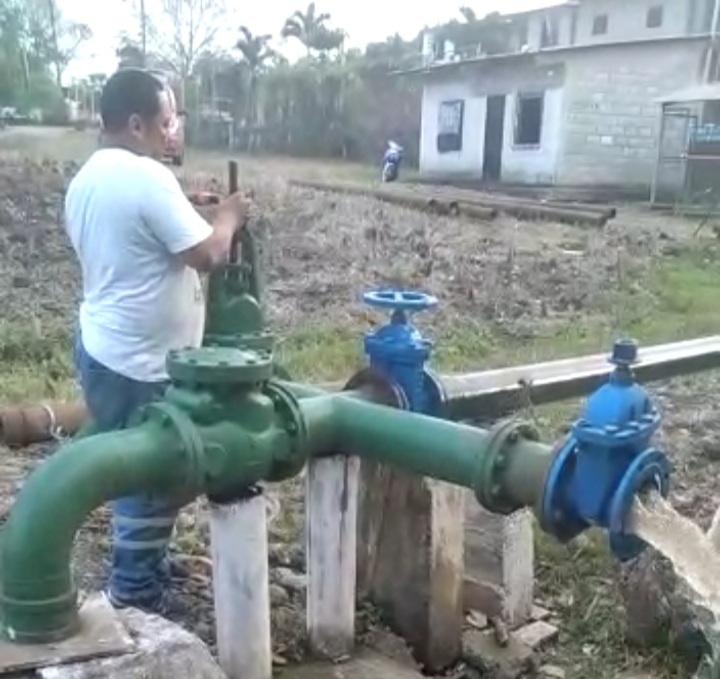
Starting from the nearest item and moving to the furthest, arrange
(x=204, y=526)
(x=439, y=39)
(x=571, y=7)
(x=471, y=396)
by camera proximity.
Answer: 1. (x=471, y=396)
2. (x=204, y=526)
3. (x=571, y=7)
4. (x=439, y=39)

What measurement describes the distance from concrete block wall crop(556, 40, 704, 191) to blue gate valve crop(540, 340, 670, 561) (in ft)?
64.9

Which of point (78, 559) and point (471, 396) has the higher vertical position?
point (471, 396)

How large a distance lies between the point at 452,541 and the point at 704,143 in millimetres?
17934

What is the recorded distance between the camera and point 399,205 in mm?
15391

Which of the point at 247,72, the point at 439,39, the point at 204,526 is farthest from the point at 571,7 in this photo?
the point at 204,526

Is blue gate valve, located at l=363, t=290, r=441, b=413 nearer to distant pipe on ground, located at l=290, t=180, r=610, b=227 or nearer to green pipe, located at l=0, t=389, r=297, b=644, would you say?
green pipe, located at l=0, t=389, r=297, b=644

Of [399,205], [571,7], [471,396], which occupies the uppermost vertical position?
[571,7]

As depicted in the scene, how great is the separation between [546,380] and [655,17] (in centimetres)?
2606

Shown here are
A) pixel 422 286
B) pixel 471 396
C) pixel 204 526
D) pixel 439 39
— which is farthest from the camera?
pixel 439 39

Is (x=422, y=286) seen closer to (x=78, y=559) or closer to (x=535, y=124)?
(x=78, y=559)

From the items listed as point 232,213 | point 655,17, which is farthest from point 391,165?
point 232,213

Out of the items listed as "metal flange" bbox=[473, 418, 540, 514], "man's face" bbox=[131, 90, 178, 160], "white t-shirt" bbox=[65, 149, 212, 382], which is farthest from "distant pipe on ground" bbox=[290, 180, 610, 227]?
"metal flange" bbox=[473, 418, 540, 514]

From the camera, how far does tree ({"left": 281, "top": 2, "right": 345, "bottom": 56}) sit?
35.7 meters

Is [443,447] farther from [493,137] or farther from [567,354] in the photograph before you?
[493,137]
